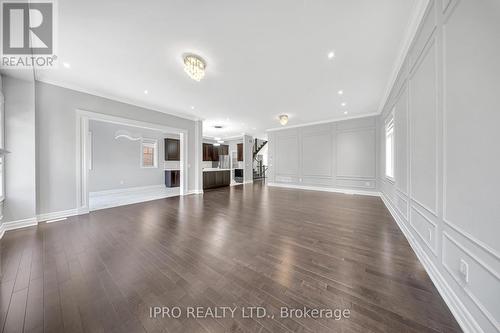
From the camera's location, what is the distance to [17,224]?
306 centimetres

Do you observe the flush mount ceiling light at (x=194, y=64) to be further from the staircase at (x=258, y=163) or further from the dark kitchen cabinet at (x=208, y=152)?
the staircase at (x=258, y=163)

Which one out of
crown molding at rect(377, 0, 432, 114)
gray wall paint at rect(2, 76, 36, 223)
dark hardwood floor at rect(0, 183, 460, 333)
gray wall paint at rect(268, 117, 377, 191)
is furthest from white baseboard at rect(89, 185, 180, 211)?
crown molding at rect(377, 0, 432, 114)

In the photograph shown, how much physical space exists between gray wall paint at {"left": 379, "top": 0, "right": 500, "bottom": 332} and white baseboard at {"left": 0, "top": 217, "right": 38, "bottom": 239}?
5889mm

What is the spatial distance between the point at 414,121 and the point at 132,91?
566 cm

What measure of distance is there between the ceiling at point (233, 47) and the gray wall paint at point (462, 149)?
0.76m

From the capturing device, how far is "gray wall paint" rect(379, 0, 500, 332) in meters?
1.00

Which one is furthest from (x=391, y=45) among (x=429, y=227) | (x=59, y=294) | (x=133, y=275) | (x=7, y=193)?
(x=7, y=193)

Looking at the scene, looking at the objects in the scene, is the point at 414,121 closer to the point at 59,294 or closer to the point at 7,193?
the point at 59,294

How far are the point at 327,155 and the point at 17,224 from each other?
29.1 ft

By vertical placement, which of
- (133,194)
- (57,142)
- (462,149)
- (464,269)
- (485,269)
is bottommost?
(133,194)

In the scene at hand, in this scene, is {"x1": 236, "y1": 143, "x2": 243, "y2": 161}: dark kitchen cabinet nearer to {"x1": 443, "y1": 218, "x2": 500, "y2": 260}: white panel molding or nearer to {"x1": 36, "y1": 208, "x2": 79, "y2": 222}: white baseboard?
{"x1": 36, "y1": 208, "x2": 79, "y2": 222}: white baseboard

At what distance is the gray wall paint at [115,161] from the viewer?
6.38 meters

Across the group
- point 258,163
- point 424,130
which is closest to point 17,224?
point 424,130

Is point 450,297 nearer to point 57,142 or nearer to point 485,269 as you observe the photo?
point 485,269
